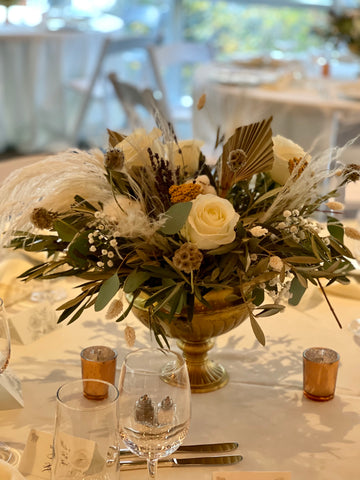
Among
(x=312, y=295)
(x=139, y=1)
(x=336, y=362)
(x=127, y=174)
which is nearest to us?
(x=127, y=174)

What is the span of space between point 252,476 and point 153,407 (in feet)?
0.61

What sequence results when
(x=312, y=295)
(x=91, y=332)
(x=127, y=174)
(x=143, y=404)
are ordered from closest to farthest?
(x=143, y=404)
(x=127, y=174)
(x=91, y=332)
(x=312, y=295)

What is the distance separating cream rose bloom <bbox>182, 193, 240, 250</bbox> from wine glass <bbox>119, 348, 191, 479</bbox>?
0.63ft

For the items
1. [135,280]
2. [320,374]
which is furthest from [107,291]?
[320,374]

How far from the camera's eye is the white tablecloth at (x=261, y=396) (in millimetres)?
979

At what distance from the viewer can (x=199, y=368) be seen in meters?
1.15

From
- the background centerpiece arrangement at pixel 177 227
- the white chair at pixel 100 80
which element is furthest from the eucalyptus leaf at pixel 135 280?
the white chair at pixel 100 80

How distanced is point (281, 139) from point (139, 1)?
5.49 metres

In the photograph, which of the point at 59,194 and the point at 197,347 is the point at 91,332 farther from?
the point at 59,194

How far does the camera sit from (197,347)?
1142 millimetres

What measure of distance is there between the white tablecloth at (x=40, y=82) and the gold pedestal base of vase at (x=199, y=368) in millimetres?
3991

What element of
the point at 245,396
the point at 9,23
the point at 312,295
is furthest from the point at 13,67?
the point at 245,396

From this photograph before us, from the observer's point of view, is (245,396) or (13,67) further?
(13,67)

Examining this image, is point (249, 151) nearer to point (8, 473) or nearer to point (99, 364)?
point (99, 364)
